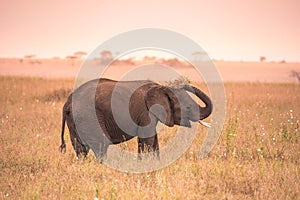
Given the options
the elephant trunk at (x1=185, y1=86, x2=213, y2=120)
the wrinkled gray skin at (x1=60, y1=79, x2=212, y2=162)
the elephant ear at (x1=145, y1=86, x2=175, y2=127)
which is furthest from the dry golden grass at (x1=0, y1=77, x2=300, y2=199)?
the elephant ear at (x1=145, y1=86, x2=175, y2=127)

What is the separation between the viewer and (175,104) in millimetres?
7703

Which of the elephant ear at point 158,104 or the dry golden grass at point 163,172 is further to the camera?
the elephant ear at point 158,104

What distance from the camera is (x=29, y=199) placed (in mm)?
5934

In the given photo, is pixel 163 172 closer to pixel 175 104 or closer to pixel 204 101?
pixel 175 104

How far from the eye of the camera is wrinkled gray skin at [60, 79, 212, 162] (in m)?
7.58

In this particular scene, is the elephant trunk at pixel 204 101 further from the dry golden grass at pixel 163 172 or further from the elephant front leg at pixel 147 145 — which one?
the elephant front leg at pixel 147 145

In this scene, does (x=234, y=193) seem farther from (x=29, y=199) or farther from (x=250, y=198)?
(x=29, y=199)

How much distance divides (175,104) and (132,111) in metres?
0.74

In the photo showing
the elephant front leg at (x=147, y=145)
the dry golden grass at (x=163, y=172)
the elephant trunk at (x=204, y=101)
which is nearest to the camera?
the dry golden grass at (x=163, y=172)

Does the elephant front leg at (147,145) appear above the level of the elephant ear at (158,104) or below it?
below

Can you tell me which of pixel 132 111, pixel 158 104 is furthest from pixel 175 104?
pixel 132 111

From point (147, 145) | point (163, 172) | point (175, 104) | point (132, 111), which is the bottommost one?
point (163, 172)

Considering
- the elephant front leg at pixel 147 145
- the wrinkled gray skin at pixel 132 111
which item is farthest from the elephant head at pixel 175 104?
the elephant front leg at pixel 147 145

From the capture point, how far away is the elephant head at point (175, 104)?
7535mm
